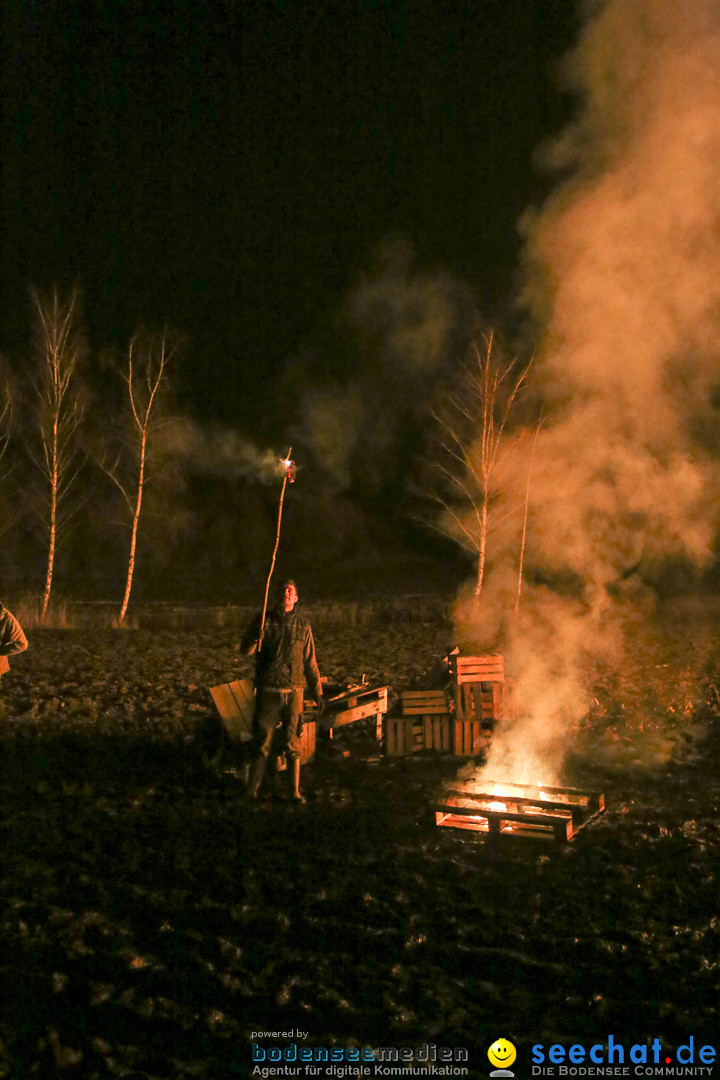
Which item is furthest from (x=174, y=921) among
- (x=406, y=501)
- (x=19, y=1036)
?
(x=406, y=501)

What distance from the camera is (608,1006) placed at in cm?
→ 400

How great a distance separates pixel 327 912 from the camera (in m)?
5.03

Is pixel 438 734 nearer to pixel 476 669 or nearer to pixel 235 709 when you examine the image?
pixel 476 669

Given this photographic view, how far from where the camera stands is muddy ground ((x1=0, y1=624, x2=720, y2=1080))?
3.81 metres

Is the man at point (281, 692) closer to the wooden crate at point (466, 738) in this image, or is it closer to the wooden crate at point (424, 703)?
the wooden crate at point (424, 703)

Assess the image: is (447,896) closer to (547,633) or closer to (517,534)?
(547,633)

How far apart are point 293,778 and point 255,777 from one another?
35cm

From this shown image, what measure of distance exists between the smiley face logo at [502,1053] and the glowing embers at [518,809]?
7.82ft

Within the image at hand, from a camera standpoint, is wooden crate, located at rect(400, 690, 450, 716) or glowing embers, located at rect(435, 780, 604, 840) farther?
wooden crate, located at rect(400, 690, 450, 716)

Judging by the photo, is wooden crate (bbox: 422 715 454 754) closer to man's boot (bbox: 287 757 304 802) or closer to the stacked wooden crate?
the stacked wooden crate

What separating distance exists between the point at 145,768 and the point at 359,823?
105 inches

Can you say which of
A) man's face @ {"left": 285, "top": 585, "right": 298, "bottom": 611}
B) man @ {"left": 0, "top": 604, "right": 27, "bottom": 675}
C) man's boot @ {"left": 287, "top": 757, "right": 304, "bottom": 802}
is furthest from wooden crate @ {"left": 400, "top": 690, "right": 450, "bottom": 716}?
man @ {"left": 0, "top": 604, "right": 27, "bottom": 675}

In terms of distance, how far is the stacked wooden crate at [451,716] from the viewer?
8.78 m

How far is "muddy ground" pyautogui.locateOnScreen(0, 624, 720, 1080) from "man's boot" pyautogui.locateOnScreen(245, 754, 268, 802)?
0.17 meters
